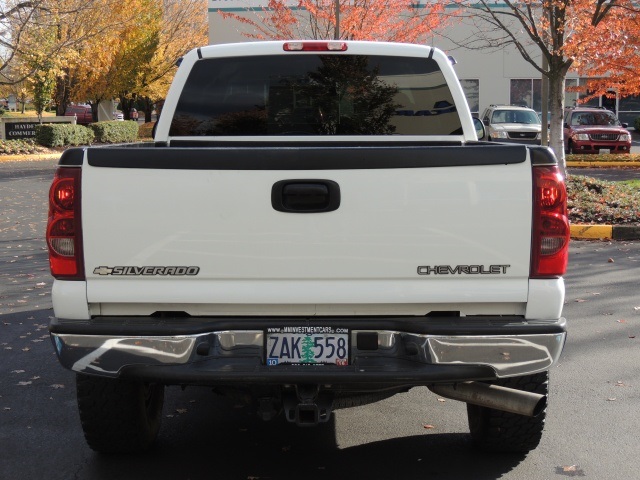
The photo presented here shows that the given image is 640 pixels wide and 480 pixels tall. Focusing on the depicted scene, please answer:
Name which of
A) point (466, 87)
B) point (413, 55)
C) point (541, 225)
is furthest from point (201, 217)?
point (466, 87)

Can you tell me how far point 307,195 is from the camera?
13.4ft

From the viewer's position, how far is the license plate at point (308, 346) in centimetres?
409

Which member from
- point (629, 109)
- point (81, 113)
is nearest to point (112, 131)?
point (81, 113)

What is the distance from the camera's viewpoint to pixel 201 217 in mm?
4070

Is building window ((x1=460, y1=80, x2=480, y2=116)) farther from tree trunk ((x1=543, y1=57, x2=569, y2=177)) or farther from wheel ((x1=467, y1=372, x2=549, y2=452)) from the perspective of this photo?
wheel ((x1=467, y1=372, x2=549, y2=452))

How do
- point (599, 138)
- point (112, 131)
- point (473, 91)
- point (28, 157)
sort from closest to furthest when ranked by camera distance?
point (599, 138)
point (28, 157)
point (112, 131)
point (473, 91)

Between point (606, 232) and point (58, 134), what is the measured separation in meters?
26.2

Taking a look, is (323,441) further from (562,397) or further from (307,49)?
(307,49)

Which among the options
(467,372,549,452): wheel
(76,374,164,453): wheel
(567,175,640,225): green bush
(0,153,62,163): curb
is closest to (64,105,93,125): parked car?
(0,153,62,163): curb

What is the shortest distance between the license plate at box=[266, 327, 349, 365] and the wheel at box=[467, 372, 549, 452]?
3.46 feet

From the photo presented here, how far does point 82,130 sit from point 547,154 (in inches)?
1365

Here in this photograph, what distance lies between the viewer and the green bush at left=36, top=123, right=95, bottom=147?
116ft

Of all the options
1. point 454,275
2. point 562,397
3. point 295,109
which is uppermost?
point 295,109

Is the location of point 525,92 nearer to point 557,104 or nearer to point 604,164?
point 604,164
